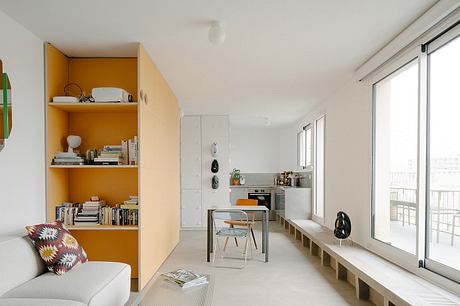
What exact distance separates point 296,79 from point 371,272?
2927 mm

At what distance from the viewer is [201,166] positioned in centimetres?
858

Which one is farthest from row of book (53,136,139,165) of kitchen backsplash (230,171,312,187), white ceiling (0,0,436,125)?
kitchen backsplash (230,171,312,187)

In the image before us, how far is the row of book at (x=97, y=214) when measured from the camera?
3.89 metres

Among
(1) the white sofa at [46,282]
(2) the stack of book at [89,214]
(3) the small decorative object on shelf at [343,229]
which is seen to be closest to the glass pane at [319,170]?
(3) the small decorative object on shelf at [343,229]

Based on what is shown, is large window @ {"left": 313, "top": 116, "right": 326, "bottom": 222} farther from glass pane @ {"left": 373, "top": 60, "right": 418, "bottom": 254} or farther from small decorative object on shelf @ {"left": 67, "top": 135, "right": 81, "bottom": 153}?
small decorative object on shelf @ {"left": 67, "top": 135, "right": 81, "bottom": 153}

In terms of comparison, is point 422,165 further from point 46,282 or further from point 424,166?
point 46,282

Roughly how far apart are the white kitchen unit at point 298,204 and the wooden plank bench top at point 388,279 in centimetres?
315

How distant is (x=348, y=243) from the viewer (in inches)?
196

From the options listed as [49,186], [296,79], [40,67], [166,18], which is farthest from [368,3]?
[49,186]

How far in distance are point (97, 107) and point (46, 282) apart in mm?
1976

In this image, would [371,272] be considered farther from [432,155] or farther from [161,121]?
[161,121]

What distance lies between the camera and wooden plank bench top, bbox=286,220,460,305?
269 cm

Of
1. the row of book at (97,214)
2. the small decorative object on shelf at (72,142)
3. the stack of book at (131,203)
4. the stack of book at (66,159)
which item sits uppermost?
the small decorative object on shelf at (72,142)

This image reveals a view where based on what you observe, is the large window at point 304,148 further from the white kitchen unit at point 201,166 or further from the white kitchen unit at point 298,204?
the white kitchen unit at point 201,166
